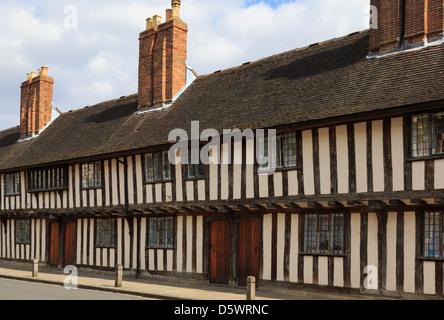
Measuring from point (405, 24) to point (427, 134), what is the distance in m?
3.80

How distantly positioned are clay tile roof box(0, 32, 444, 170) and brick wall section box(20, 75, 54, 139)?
9.77 ft

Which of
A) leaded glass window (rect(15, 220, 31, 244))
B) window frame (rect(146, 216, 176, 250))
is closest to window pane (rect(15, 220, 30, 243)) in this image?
leaded glass window (rect(15, 220, 31, 244))

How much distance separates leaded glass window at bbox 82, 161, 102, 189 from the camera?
20.4 meters

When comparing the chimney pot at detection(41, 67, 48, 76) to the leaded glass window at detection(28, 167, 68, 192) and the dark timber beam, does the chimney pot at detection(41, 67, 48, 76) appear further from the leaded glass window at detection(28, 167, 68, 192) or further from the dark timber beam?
the dark timber beam

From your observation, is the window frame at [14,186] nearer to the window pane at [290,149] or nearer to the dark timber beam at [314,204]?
the window pane at [290,149]

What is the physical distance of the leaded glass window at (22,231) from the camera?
79.4 ft

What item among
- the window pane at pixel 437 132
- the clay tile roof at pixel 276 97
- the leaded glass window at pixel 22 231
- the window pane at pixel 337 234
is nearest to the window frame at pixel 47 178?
the clay tile roof at pixel 276 97

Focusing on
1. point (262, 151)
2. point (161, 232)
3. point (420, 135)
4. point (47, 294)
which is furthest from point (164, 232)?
point (420, 135)

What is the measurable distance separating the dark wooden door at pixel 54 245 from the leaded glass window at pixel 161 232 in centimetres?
578

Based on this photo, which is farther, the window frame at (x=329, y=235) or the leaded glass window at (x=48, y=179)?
the leaded glass window at (x=48, y=179)

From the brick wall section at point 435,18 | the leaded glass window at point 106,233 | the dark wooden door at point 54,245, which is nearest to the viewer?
the brick wall section at point 435,18

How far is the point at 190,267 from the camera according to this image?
56.2 ft
